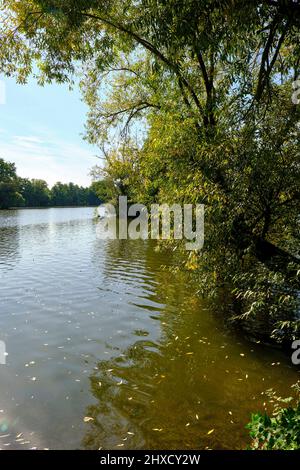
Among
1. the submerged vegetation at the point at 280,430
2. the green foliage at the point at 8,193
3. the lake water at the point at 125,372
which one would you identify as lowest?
the lake water at the point at 125,372

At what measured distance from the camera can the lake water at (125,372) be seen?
541 cm

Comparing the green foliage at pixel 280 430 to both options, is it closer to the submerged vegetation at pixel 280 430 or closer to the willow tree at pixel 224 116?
the submerged vegetation at pixel 280 430

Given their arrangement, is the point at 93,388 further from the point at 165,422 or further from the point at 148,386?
the point at 165,422

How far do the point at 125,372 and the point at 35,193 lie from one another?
141 metres

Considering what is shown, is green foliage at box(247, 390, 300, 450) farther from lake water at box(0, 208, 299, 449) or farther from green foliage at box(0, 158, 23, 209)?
green foliage at box(0, 158, 23, 209)

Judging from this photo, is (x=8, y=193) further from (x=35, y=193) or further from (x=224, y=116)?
(x=224, y=116)

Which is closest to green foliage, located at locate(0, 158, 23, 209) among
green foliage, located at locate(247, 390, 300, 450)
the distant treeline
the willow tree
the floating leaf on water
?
the distant treeline

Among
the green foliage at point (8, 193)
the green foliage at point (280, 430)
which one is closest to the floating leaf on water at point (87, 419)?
the green foliage at point (280, 430)

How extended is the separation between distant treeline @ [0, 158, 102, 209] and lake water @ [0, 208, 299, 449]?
2287 inches

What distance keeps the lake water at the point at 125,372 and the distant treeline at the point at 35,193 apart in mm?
58089

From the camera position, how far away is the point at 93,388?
6.77 metres

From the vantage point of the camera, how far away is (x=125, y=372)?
7402 mm

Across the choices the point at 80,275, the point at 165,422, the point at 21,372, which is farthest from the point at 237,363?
the point at 80,275

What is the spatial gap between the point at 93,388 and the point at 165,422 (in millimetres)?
1819
